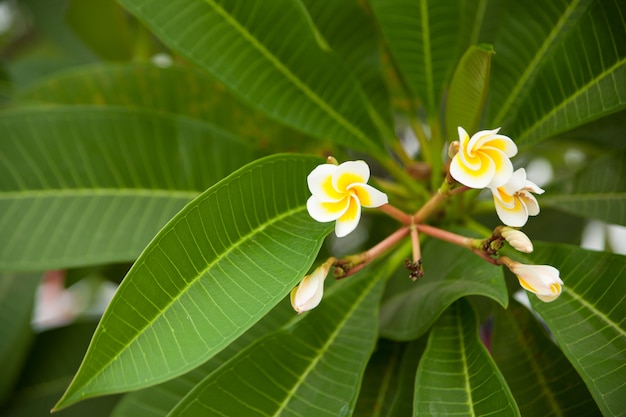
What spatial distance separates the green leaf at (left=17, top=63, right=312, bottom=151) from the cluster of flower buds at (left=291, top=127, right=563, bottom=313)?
44cm

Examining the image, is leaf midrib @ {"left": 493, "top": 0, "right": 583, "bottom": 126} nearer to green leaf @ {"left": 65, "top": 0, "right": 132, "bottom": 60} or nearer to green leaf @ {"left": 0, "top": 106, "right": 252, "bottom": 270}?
green leaf @ {"left": 0, "top": 106, "right": 252, "bottom": 270}

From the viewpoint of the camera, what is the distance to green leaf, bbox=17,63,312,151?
950 millimetres

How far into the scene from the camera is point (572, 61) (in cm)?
68

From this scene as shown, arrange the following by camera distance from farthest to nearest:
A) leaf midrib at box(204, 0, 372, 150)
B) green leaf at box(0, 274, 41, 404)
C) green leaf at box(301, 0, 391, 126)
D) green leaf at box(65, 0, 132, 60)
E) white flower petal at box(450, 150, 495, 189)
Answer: green leaf at box(65, 0, 132, 60) → green leaf at box(0, 274, 41, 404) → green leaf at box(301, 0, 391, 126) → leaf midrib at box(204, 0, 372, 150) → white flower petal at box(450, 150, 495, 189)

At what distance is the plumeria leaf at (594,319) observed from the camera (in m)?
0.56

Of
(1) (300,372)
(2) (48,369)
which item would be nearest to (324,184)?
(1) (300,372)

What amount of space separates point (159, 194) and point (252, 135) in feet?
0.71

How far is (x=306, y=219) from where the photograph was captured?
2.00ft

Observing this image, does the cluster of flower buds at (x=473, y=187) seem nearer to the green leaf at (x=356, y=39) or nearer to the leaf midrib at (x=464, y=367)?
the leaf midrib at (x=464, y=367)

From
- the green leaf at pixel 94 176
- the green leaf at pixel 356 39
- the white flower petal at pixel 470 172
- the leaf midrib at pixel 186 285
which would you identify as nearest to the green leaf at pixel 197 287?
the leaf midrib at pixel 186 285

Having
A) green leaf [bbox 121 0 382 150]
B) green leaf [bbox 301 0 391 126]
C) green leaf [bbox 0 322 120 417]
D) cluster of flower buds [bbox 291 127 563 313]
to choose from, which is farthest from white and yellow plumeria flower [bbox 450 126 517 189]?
green leaf [bbox 0 322 120 417]

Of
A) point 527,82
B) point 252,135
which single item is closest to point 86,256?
point 252,135

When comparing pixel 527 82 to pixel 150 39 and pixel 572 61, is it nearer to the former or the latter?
pixel 572 61

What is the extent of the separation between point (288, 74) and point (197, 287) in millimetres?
334
